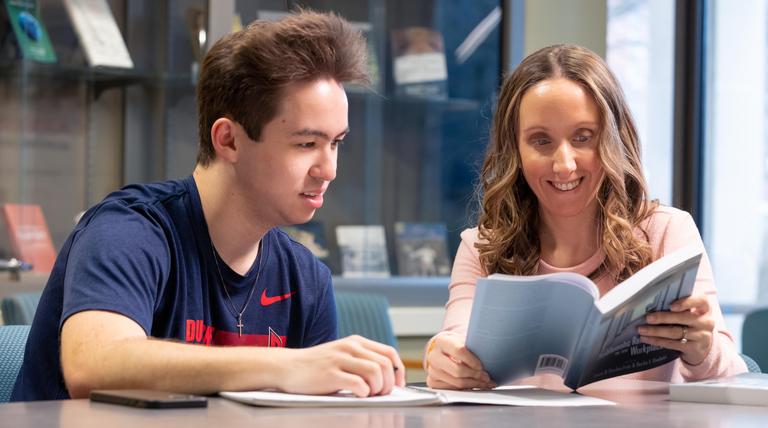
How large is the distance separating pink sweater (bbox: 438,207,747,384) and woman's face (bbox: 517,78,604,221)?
0.14 meters

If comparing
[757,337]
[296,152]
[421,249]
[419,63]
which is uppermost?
[419,63]

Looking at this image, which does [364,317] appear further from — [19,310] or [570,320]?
[570,320]

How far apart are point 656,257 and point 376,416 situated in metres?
1.01

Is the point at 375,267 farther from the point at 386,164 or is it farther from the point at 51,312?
the point at 51,312

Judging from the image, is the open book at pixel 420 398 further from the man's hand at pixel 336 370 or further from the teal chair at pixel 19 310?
the teal chair at pixel 19 310

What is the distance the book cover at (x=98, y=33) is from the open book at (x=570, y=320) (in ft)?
7.77

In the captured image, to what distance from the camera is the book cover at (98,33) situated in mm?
3621

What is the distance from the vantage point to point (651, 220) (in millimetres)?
2152

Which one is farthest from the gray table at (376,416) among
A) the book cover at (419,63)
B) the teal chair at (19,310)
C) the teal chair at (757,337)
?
the book cover at (419,63)

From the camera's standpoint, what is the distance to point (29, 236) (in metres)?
3.53

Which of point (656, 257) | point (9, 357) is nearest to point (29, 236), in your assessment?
point (9, 357)

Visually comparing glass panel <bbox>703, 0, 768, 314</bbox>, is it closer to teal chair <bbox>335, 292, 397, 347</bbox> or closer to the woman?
teal chair <bbox>335, 292, 397, 347</bbox>

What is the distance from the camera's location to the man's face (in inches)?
67.4

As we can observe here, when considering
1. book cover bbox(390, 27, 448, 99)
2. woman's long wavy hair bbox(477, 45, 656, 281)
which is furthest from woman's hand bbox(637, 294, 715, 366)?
book cover bbox(390, 27, 448, 99)
